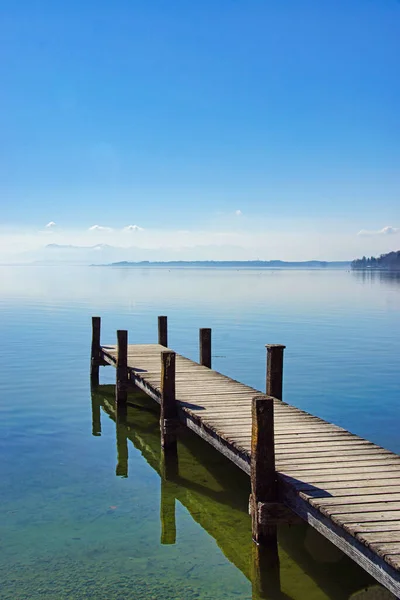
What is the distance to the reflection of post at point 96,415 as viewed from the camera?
1645 centimetres

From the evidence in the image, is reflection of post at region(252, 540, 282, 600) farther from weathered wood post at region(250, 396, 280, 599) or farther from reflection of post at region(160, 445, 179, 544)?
reflection of post at region(160, 445, 179, 544)

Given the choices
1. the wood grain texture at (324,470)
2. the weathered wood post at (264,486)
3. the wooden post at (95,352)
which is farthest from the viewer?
the wooden post at (95,352)

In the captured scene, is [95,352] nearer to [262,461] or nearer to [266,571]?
[266,571]

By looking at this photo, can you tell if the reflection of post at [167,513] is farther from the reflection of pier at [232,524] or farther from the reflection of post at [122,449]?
the reflection of post at [122,449]

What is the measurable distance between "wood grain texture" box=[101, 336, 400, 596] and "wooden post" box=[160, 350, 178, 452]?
0.86 feet

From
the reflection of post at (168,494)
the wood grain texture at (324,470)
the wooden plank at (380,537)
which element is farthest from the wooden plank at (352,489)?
the reflection of post at (168,494)

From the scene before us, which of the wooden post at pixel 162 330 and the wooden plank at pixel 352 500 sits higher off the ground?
the wooden post at pixel 162 330

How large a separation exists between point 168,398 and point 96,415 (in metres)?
5.55

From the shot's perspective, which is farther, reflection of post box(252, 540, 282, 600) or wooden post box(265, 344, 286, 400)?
wooden post box(265, 344, 286, 400)

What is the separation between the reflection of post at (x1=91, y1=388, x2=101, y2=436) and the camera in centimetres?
1645

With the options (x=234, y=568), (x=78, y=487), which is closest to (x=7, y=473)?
(x=78, y=487)

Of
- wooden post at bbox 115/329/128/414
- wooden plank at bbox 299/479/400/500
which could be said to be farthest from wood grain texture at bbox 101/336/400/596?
wooden post at bbox 115/329/128/414

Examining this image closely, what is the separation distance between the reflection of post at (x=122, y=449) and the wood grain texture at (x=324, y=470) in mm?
1592

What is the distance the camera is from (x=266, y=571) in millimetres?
8852
